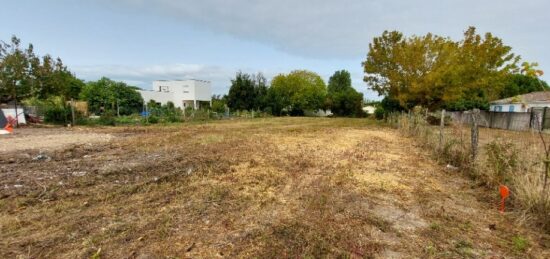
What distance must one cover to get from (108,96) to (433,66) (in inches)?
1094

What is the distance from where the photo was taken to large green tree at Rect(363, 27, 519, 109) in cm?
1653

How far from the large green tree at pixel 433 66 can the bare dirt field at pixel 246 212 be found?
12.4 m

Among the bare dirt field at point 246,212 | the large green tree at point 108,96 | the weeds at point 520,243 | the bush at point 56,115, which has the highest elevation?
the large green tree at point 108,96

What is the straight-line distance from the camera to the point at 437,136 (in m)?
8.07

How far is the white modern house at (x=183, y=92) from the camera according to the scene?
136 ft

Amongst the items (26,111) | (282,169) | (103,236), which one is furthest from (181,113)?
(103,236)

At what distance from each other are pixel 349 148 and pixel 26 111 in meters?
18.0

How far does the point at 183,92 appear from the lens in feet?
139

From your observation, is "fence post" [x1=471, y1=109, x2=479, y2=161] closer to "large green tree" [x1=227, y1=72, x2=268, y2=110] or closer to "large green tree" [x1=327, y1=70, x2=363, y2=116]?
"large green tree" [x1=227, y1=72, x2=268, y2=110]

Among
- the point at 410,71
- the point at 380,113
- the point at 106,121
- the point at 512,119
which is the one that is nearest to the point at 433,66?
the point at 410,71

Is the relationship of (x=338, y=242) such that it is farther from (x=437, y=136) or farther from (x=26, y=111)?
(x=26, y=111)

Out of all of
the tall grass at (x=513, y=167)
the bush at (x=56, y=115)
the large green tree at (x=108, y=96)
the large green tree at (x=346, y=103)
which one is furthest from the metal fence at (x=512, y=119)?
the large green tree at (x=108, y=96)

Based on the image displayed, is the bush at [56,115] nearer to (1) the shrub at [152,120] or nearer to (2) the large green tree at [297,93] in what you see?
(1) the shrub at [152,120]

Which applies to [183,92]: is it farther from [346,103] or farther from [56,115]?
[56,115]
